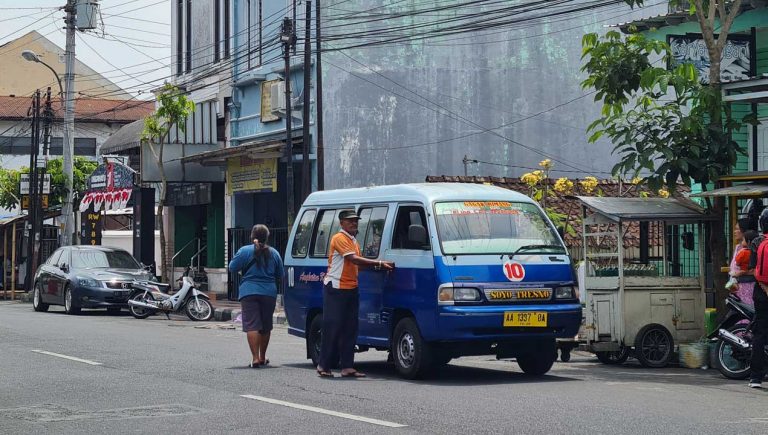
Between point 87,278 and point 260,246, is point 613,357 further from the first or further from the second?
point 87,278

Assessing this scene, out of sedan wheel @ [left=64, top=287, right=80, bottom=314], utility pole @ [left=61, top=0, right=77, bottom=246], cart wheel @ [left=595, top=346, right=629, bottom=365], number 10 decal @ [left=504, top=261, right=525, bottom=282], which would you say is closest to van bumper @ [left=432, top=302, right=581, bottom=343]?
number 10 decal @ [left=504, top=261, right=525, bottom=282]

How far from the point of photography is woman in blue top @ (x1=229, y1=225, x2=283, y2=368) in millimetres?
14664

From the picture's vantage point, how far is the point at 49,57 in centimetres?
7488

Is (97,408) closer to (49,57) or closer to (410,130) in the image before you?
(410,130)

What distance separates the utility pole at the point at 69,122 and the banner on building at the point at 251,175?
5.49 metres

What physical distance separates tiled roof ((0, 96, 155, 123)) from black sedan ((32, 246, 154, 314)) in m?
40.4

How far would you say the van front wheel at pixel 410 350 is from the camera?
12.9m

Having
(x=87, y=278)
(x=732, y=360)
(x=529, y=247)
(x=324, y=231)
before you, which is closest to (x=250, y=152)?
(x=87, y=278)

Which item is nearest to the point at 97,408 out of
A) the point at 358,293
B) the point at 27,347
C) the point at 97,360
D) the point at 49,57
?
the point at 358,293

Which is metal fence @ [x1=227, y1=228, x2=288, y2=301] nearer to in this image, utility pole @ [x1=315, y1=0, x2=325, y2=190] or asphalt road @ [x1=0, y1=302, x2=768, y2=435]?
utility pole @ [x1=315, y1=0, x2=325, y2=190]

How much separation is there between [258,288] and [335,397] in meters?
3.67

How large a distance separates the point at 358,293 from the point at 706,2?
20.5 ft

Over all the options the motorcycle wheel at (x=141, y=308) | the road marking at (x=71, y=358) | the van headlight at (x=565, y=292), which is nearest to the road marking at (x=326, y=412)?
the van headlight at (x=565, y=292)

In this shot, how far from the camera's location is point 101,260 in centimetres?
2916
